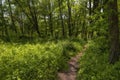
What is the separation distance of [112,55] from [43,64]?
3735 millimetres

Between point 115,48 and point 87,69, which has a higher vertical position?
point 115,48

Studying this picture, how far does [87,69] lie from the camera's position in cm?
1030

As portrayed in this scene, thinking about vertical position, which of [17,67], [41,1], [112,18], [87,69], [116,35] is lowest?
[87,69]

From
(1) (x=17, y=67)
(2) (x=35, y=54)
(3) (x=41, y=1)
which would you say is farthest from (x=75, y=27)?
(1) (x=17, y=67)

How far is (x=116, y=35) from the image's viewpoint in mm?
10164

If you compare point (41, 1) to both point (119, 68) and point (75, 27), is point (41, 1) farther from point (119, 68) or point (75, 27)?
point (119, 68)

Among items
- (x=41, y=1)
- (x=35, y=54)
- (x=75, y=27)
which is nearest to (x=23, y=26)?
(x=41, y=1)

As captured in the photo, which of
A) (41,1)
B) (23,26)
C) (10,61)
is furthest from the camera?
(23,26)

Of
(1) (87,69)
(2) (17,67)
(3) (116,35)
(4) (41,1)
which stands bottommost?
(1) (87,69)

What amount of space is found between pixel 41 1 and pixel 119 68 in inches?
1170

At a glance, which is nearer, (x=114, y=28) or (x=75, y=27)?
(x=114, y=28)

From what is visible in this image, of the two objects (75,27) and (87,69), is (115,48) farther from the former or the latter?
(75,27)

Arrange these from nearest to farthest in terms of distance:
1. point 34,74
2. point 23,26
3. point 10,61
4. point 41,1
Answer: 1. point 34,74
2. point 10,61
3. point 41,1
4. point 23,26

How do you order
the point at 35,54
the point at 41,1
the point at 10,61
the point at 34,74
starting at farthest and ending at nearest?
the point at 41,1 < the point at 35,54 < the point at 10,61 < the point at 34,74
